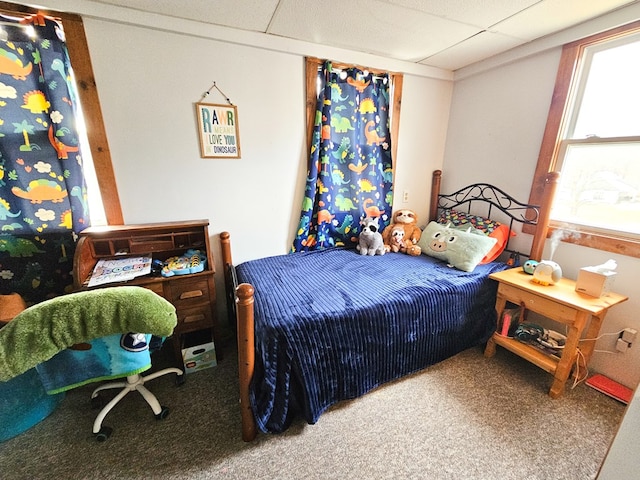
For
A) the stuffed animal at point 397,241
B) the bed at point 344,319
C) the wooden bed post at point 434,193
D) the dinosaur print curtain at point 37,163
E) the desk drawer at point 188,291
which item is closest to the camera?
the bed at point 344,319

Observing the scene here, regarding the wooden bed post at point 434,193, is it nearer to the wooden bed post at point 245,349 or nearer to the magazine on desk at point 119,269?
the wooden bed post at point 245,349

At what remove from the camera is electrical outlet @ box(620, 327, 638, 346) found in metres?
1.61

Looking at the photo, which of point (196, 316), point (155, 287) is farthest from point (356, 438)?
point (155, 287)

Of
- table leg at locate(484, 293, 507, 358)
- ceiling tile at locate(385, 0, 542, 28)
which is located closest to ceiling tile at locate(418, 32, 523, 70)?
ceiling tile at locate(385, 0, 542, 28)

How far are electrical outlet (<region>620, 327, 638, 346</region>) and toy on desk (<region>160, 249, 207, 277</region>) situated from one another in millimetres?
2682

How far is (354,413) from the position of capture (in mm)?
1514

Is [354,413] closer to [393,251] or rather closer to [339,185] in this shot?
[393,251]

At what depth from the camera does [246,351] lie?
1.25 meters

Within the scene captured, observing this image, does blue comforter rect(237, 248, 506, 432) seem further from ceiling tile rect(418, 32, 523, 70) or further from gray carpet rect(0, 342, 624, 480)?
ceiling tile rect(418, 32, 523, 70)

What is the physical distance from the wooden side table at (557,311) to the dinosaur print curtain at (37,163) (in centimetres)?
283

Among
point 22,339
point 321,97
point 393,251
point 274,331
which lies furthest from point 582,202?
point 22,339

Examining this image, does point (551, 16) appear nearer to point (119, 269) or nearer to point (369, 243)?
point (369, 243)

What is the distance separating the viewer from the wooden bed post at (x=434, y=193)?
274cm

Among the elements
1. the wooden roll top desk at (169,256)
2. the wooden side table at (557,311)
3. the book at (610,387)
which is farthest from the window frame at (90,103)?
the book at (610,387)
